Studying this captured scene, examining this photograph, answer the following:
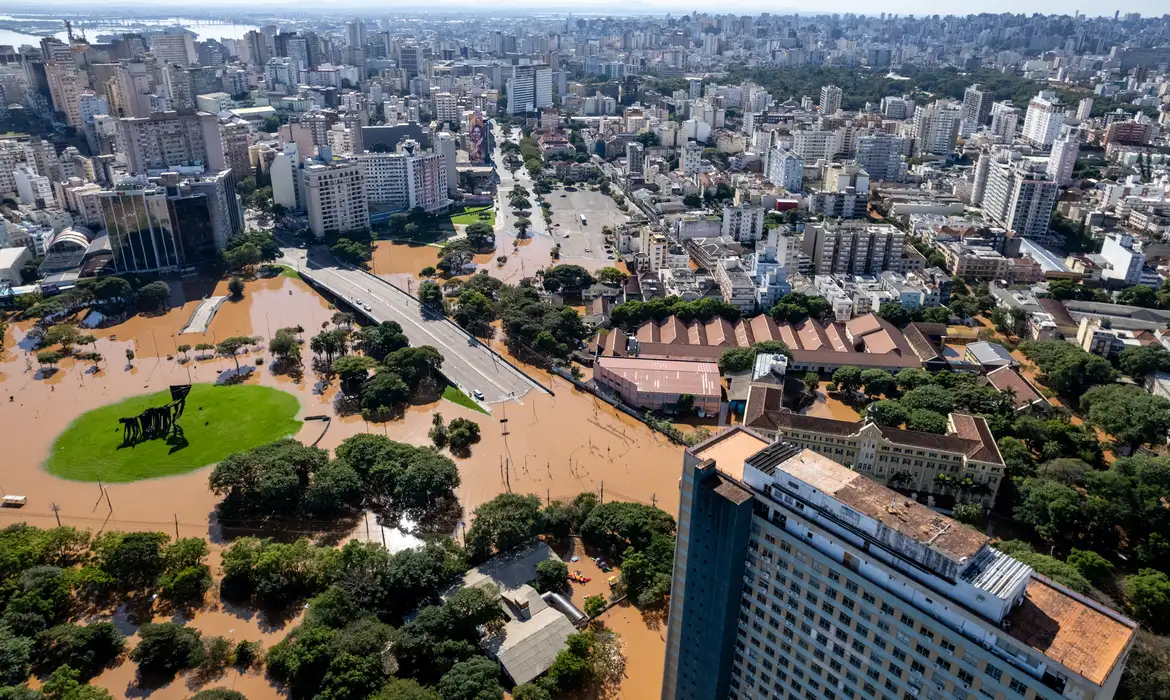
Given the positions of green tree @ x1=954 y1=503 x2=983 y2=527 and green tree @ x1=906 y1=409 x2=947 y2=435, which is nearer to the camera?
green tree @ x1=954 y1=503 x2=983 y2=527

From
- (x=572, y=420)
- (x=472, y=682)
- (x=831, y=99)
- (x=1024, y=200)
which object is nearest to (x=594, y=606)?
(x=472, y=682)

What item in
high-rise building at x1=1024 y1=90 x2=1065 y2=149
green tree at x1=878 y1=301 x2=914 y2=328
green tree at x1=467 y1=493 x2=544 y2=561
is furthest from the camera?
high-rise building at x1=1024 y1=90 x2=1065 y2=149

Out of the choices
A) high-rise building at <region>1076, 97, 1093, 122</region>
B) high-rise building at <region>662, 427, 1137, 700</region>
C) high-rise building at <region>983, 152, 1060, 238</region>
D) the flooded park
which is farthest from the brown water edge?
high-rise building at <region>1076, 97, 1093, 122</region>

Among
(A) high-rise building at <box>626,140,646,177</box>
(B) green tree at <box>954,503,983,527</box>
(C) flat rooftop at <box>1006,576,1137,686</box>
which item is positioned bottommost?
(B) green tree at <box>954,503,983,527</box>

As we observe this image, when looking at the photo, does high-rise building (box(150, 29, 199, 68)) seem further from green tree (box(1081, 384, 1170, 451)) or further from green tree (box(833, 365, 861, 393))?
green tree (box(1081, 384, 1170, 451))

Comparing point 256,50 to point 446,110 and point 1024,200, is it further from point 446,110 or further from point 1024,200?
point 1024,200

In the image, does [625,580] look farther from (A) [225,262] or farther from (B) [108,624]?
(A) [225,262]

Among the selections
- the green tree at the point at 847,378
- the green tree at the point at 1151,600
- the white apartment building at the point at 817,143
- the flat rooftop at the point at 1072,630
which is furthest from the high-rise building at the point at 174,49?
the flat rooftop at the point at 1072,630
